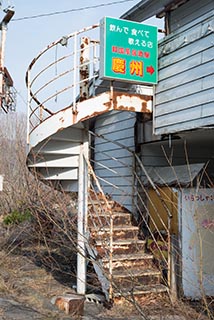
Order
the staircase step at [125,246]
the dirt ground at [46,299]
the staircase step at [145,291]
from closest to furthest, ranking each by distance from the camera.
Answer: the dirt ground at [46,299] < the staircase step at [145,291] < the staircase step at [125,246]

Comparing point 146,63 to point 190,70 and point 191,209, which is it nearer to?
point 190,70

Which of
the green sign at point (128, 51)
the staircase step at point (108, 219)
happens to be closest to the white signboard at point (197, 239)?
the staircase step at point (108, 219)

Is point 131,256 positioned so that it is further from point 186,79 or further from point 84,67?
point 84,67

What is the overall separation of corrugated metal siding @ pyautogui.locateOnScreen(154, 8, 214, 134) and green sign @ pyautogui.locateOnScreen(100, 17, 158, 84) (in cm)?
23

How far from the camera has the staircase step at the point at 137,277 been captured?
6.35 m

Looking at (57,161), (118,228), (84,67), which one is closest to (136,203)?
(118,228)

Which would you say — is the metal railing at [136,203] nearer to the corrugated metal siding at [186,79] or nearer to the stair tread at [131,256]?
the stair tread at [131,256]

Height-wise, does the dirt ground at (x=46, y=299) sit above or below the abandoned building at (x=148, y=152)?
below

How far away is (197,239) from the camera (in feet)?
22.1

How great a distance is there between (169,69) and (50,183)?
3912 mm

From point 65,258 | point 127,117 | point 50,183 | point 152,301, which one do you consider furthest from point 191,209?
point 65,258

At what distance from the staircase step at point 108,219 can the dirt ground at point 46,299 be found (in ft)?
3.44

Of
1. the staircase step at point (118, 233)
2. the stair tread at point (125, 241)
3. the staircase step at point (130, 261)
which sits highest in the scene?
the staircase step at point (118, 233)

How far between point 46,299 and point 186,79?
4.49 meters
